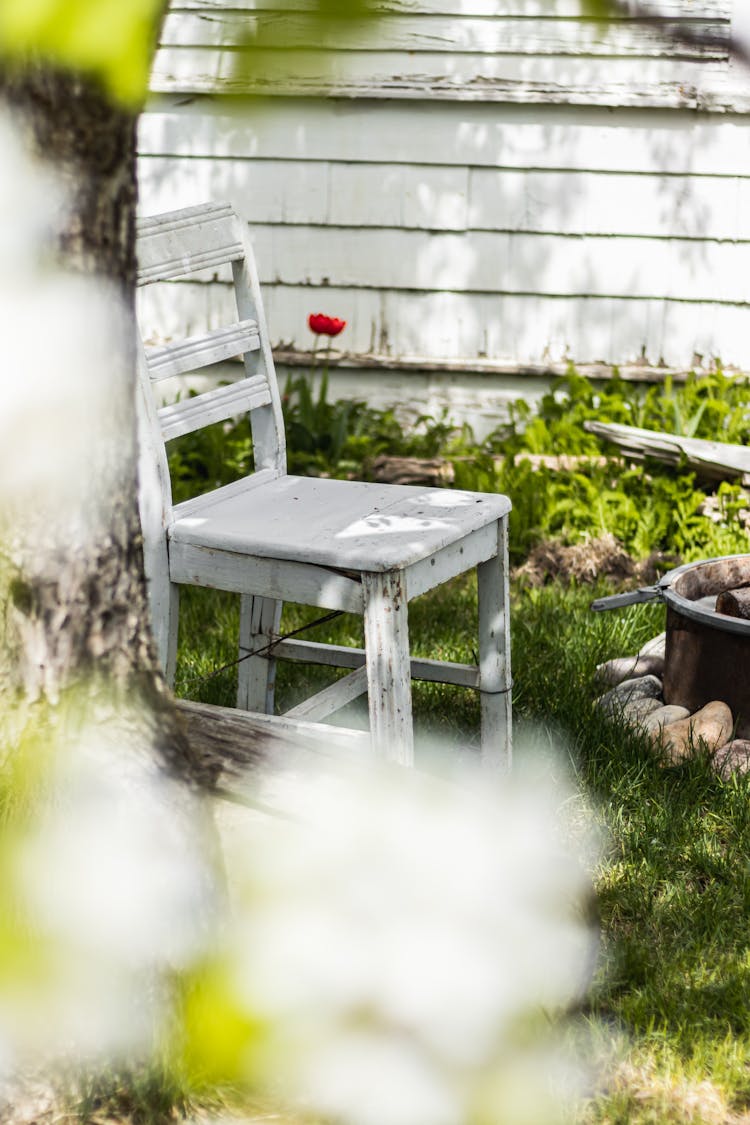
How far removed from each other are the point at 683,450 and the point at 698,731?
4.89 feet

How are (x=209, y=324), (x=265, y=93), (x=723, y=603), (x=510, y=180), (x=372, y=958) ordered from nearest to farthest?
(x=265, y=93) → (x=372, y=958) → (x=723, y=603) → (x=510, y=180) → (x=209, y=324)

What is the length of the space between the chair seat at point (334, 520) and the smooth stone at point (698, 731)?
0.67 meters

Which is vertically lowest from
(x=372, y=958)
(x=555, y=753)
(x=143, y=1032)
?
(x=555, y=753)

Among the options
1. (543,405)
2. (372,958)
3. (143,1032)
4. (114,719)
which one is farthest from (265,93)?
(543,405)

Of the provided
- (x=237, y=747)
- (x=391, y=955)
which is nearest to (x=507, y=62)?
(x=237, y=747)

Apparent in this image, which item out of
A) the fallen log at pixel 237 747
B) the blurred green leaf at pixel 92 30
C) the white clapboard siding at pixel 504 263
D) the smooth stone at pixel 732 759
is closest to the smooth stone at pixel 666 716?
the smooth stone at pixel 732 759

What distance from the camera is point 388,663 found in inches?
81.8

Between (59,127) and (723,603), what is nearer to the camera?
(59,127)

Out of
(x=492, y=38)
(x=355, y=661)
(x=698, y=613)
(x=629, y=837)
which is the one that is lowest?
(x=629, y=837)

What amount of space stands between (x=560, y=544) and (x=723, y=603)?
1324 millimetres

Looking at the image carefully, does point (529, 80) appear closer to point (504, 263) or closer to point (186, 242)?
point (504, 263)

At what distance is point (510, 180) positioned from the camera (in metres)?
4.40

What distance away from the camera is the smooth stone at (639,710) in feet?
9.02

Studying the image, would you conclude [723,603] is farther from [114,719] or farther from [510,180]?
[510,180]
